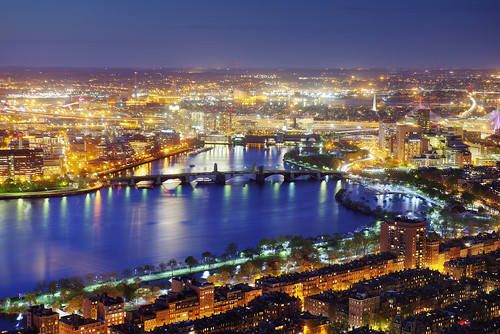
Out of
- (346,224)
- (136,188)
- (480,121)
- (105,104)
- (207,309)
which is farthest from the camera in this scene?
(105,104)

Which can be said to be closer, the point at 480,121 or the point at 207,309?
the point at 207,309

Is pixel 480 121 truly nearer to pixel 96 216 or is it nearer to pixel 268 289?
pixel 96 216

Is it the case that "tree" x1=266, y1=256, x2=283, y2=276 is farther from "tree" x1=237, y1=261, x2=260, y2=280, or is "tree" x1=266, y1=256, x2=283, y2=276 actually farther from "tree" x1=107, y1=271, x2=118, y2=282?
"tree" x1=107, y1=271, x2=118, y2=282

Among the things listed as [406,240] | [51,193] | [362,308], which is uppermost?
[406,240]

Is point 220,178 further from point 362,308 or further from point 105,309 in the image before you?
point 105,309

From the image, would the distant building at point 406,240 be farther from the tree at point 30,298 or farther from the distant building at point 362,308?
the tree at point 30,298

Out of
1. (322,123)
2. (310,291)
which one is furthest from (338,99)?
(310,291)

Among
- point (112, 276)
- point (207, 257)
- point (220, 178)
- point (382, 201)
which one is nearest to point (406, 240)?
point (207, 257)
